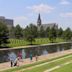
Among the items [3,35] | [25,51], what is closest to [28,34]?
[3,35]

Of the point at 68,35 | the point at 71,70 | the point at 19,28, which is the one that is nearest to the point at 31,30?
the point at 19,28

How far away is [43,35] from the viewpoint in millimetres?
137500

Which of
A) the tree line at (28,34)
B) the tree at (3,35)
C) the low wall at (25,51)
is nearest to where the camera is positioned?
the low wall at (25,51)

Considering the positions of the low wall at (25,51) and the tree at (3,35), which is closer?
the low wall at (25,51)

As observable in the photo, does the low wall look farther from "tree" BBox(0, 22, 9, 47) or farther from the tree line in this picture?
the tree line

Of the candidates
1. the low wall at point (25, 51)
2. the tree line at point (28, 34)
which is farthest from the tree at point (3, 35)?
the low wall at point (25, 51)

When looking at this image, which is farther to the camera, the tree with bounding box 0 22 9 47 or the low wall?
the tree with bounding box 0 22 9 47

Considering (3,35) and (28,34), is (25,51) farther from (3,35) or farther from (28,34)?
(28,34)

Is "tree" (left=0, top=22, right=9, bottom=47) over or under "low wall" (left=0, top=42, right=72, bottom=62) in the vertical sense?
over

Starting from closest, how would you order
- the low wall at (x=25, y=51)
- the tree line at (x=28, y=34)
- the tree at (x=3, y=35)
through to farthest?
the low wall at (x=25, y=51)
the tree at (x=3, y=35)
the tree line at (x=28, y=34)

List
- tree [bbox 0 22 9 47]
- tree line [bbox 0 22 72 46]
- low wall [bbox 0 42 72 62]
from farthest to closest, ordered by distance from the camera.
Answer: tree line [bbox 0 22 72 46] → tree [bbox 0 22 9 47] → low wall [bbox 0 42 72 62]

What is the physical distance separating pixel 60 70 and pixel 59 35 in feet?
368

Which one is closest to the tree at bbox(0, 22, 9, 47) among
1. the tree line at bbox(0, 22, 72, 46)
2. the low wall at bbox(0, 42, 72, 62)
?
the tree line at bbox(0, 22, 72, 46)

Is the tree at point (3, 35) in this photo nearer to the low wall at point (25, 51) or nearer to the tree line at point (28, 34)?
the tree line at point (28, 34)
